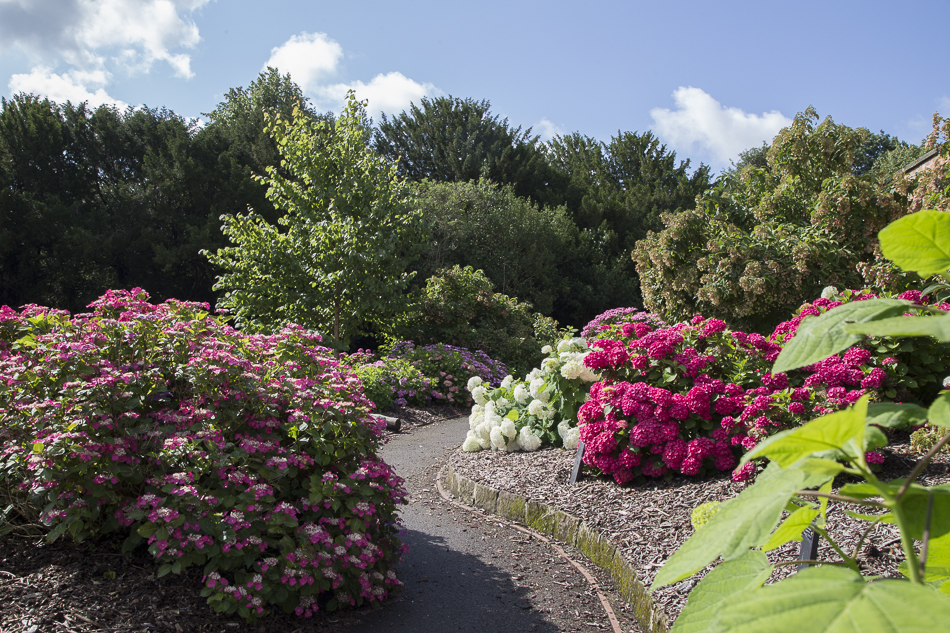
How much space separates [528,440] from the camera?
5461 mm

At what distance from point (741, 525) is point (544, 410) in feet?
17.1

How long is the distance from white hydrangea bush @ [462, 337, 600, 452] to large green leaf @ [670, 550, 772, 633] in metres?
4.43

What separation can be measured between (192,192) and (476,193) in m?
9.06

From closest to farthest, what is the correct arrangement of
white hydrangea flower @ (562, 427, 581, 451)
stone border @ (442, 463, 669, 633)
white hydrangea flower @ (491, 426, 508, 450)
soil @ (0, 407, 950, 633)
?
1. soil @ (0, 407, 950, 633)
2. stone border @ (442, 463, 669, 633)
3. white hydrangea flower @ (562, 427, 581, 451)
4. white hydrangea flower @ (491, 426, 508, 450)

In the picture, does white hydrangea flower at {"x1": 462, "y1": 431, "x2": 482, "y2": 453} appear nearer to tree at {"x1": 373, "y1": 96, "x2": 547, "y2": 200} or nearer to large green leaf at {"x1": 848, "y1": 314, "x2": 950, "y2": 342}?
large green leaf at {"x1": 848, "y1": 314, "x2": 950, "y2": 342}

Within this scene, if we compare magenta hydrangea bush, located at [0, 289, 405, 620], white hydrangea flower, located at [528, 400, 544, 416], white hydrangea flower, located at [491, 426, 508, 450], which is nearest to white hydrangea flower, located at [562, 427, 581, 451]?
white hydrangea flower, located at [528, 400, 544, 416]

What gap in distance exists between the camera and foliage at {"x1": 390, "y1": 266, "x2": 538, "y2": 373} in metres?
14.0

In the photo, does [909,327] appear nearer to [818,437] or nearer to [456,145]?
[818,437]

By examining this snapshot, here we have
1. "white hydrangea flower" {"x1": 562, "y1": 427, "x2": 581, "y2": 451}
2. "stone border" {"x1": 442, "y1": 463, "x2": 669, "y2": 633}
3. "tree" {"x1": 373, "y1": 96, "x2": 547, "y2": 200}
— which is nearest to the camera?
"stone border" {"x1": 442, "y1": 463, "x2": 669, "y2": 633}

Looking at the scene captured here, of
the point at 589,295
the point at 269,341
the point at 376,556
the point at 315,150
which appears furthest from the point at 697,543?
the point at 589,295

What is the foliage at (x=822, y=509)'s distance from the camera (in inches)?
15.2

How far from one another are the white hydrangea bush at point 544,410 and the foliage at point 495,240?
44.1 feet

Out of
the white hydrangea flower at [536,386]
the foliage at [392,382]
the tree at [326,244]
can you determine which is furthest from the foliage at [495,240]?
the white hydrangea flower at [536,386]

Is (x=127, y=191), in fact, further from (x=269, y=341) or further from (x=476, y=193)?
(x=269, y=341)
